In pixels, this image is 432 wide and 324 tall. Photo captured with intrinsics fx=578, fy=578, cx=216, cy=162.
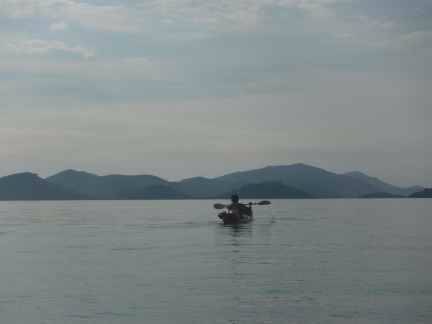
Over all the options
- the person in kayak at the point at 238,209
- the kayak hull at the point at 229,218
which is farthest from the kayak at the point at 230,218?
the person in kayak at the point at 238,209

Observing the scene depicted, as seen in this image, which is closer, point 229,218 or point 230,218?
point 229,218

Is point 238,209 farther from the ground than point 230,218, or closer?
farther from the ground

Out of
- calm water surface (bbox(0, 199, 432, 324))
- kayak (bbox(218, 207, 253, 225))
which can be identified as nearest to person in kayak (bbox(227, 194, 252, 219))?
kayak (bbox(218, 207, 253, 225))

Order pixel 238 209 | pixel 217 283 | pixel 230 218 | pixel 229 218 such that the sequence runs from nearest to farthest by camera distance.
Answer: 1. pixel 217 283
2. pixel 229 218
3. pixel 230 218
4. pixel 238 209

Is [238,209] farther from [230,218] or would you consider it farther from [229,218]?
[229,218]

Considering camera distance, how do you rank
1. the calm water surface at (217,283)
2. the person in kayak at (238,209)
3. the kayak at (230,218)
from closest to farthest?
1. the calm water surface at (217,283)
2. the kayak at (230,218)
3. the person in kayak at (238,209)

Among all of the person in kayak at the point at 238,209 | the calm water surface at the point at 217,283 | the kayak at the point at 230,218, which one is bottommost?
the calm water surface at the point at 217,283

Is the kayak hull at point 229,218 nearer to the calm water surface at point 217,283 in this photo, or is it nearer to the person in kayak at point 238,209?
the person in kayak at point 238,209

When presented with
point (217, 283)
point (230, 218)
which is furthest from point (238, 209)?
point (217, 283)

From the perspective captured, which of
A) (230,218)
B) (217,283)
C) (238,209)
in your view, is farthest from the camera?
(238,209)

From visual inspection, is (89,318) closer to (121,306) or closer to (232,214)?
(121,306)

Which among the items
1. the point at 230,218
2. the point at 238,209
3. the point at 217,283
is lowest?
the point at 217,283

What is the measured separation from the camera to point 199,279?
144 feet

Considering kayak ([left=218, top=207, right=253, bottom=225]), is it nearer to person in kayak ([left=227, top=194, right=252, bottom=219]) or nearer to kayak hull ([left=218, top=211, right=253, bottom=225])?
kayak hull ([left=218, top=211, right=253, bottom=225])
